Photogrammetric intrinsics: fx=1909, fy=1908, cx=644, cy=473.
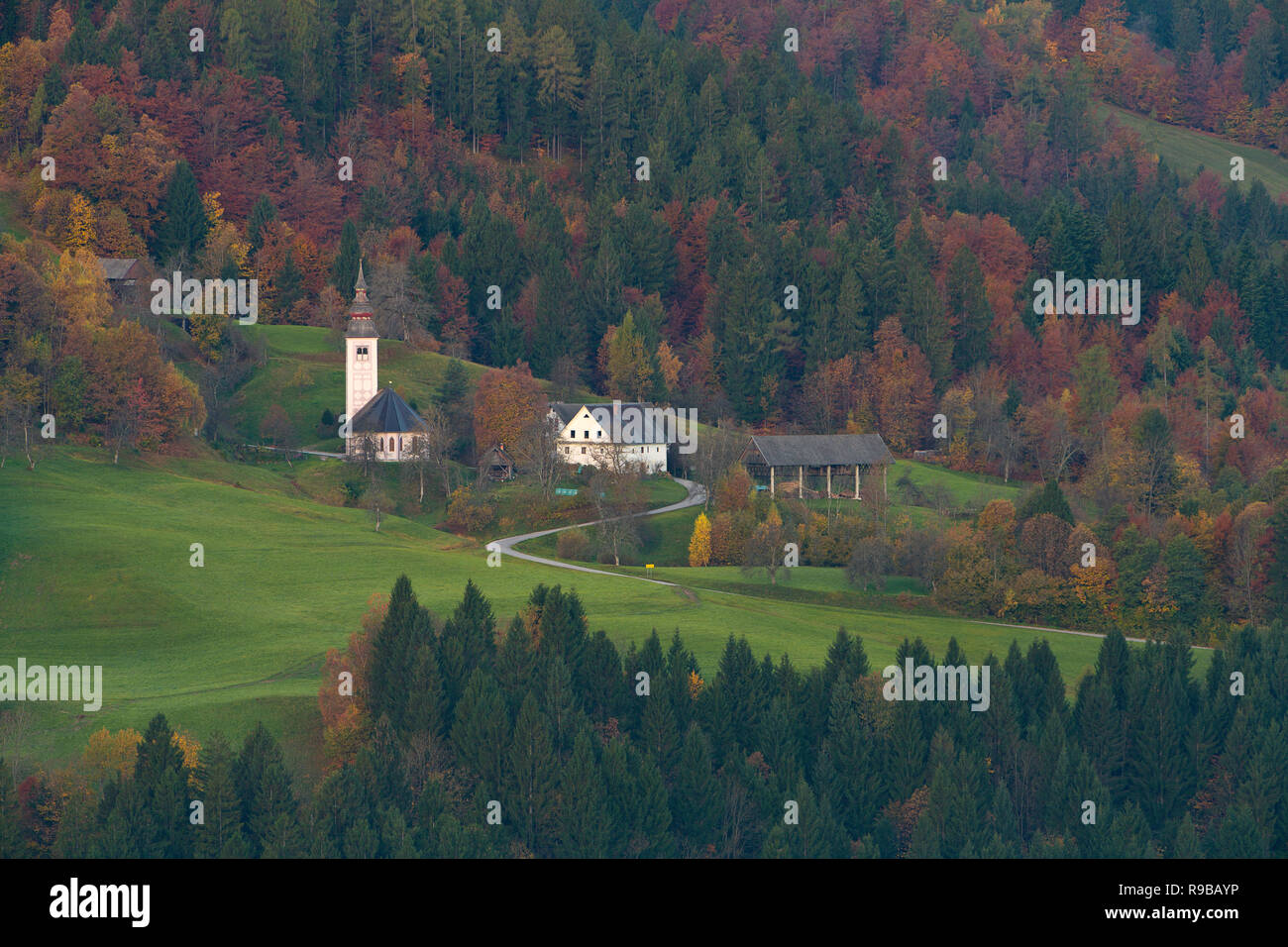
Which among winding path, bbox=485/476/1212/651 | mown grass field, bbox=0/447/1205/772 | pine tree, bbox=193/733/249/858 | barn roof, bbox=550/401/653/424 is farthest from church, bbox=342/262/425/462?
pine tree, bbox=193/733/249/858

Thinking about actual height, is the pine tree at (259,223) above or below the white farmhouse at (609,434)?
above

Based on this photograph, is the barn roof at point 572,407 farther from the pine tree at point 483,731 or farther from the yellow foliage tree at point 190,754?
the yellow foliage tree at point 190,754

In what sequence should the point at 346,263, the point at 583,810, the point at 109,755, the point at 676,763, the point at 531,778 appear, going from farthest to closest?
the point at 346,263 < the point at 676,763 < the point at 531,778 < the point at 109,755 < the point at 583,810

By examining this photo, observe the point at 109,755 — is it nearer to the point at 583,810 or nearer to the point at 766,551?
the point at 583,810

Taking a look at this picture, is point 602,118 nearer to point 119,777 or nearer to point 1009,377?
point 1009,377

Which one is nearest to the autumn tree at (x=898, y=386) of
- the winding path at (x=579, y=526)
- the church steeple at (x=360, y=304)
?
the winding path at (x=579, y=526)

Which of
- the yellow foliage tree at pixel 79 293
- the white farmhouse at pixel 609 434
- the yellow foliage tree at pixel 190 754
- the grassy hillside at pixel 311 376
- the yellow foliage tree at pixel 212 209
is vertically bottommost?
the yellow foliage tree at pixel 190 754

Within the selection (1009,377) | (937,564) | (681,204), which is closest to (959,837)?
(937,564)

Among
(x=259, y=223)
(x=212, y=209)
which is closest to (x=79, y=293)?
(x=259, y=223)
